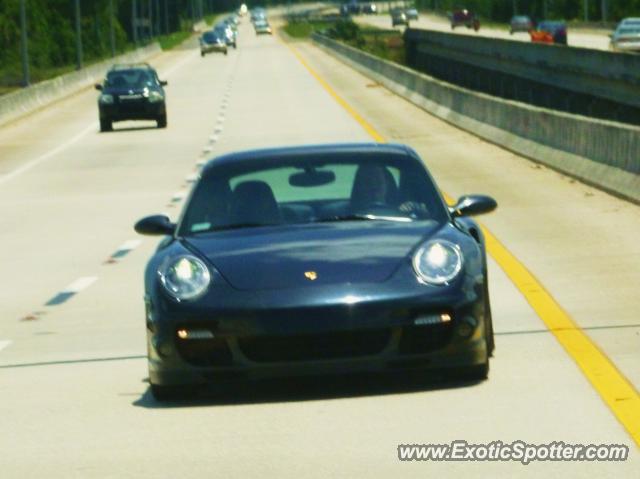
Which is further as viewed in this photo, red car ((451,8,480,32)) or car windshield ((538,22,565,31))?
red car ((451,8,480,32))

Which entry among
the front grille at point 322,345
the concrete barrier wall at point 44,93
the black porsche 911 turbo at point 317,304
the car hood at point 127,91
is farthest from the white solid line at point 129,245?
the concrete barrier wall at point 44,93

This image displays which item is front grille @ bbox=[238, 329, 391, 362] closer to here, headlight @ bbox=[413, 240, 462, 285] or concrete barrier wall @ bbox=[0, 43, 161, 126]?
headlight @ bbox=[413, 240, 462, 285]

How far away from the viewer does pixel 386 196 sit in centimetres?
980

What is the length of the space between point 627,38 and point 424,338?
77340 mm

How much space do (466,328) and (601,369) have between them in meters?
0.96

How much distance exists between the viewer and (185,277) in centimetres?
884

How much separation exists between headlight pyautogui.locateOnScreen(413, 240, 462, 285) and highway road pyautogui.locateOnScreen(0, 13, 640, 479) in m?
0.52

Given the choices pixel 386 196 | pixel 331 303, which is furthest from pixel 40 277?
pixel 331 303

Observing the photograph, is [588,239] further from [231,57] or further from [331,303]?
[231,57]

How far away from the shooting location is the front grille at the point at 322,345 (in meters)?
8.64

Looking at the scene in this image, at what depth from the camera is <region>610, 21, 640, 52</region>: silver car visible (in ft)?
275

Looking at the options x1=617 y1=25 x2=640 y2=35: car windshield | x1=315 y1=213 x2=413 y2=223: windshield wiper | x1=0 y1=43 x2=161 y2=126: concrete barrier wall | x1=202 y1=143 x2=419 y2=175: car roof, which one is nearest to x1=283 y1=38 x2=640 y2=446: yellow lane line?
x1=315 y1=213 x2=413 y2=223: windshield wiper

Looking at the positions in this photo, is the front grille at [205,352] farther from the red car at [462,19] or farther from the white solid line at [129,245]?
the red car at [462,19]

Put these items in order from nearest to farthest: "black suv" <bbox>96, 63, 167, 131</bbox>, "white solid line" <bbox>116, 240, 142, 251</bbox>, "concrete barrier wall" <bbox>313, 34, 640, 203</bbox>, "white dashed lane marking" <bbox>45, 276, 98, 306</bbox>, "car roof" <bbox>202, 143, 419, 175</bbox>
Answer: "car roof" <bbox>202, 143, 419, 175</bbox>
"white dashed lane marking" <bbox>45, 276, 98, 306</bbox>
"white solid line" <bbox>116, 240, 142, 251</bbox>
"concrete barrier wall" <bbox>313, 34, 640, 203</bbox>
"black suv" <bbox>96, 63, 167, 131</bbox>
